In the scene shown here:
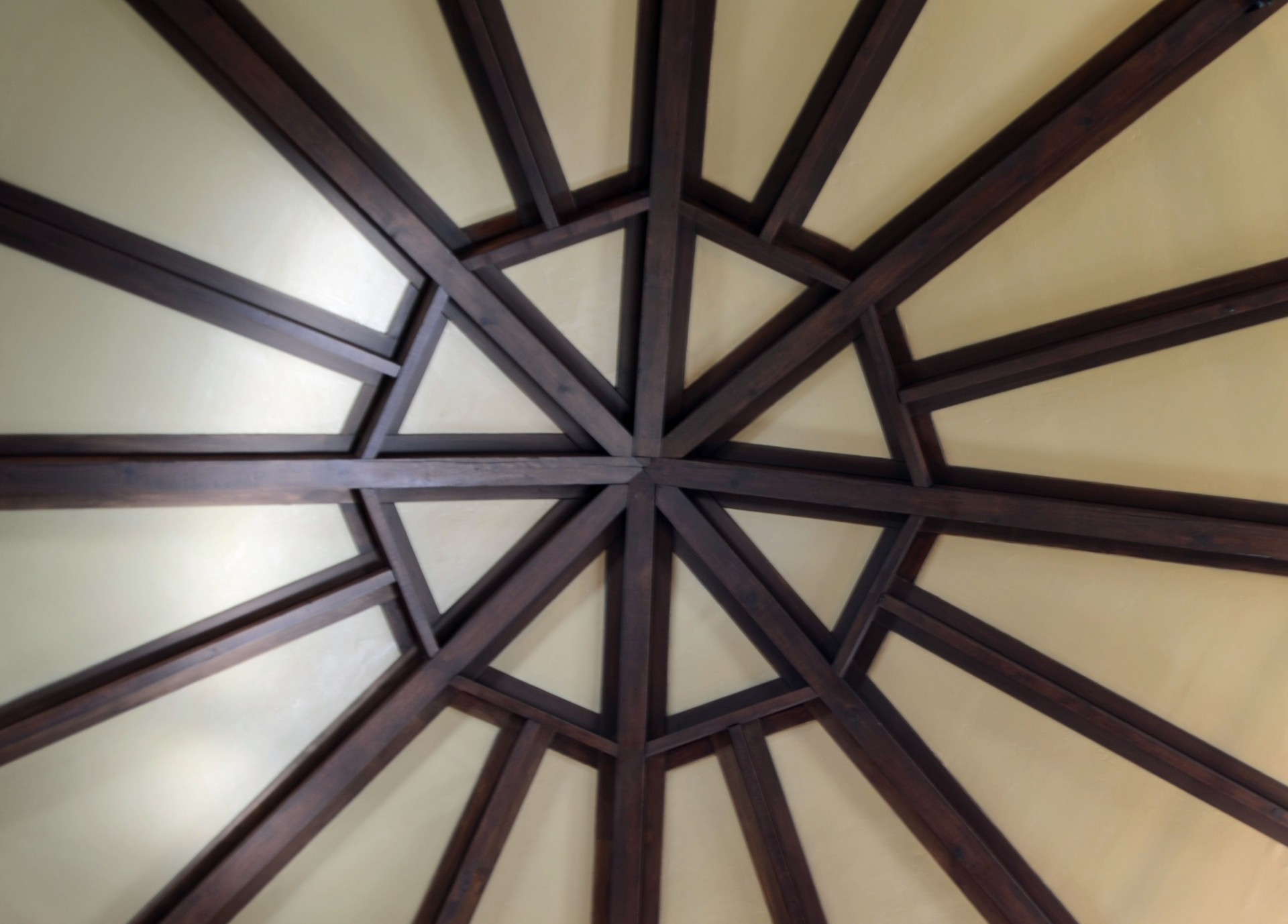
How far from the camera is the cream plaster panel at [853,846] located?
4.29 meters

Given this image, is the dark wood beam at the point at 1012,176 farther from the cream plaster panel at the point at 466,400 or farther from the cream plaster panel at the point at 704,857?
the cream plaster panel at the point at 704,857

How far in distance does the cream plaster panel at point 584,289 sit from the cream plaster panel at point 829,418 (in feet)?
2.76

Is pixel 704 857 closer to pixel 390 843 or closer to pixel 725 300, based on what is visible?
pixel 390 843

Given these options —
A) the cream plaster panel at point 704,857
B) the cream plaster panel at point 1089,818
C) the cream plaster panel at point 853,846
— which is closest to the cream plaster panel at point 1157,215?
the cream plaster panel at point 1089,818

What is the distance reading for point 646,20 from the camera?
330 centimetres

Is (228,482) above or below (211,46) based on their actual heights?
below

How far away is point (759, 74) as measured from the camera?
3.43m

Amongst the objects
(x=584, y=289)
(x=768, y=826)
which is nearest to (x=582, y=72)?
(x=584, y=289)

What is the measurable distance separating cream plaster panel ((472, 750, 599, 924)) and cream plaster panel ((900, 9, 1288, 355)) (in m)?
2.95

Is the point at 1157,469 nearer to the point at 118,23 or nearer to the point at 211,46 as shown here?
the point at 211,46

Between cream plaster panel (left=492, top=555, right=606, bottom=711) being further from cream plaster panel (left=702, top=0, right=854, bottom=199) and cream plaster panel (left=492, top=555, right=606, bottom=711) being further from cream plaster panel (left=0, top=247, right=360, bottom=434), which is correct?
cream plaster panel (left=702, top=0, right=854, bottom=199)

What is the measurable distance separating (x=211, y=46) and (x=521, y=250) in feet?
4.35

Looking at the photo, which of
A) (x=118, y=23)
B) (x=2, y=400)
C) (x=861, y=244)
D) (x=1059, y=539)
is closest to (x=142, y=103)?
(x=118, y=23)

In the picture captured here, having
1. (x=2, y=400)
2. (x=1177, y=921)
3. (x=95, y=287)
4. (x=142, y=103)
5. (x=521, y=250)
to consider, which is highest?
(x=521, y=250)
